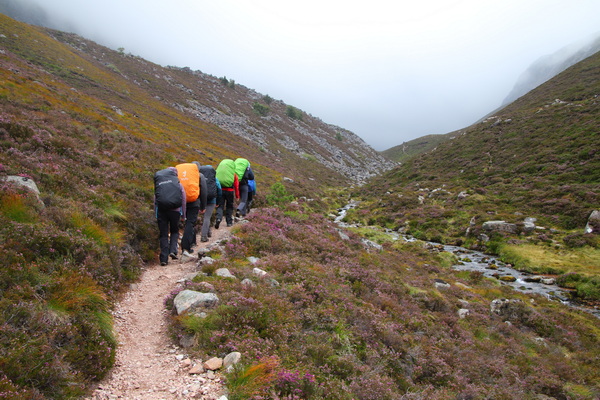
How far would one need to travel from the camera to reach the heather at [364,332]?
4.64 meters

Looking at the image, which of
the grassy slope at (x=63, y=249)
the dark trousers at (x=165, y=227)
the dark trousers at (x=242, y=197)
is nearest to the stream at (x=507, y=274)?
the dark trousers at (x=242, y=197)

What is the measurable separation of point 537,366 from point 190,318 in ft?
32.8

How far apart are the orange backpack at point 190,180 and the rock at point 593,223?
928 inches

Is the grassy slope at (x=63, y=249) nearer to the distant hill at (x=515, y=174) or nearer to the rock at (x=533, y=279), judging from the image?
the rock at (x=533, y=279)

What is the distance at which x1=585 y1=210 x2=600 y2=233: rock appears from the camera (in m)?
17.7

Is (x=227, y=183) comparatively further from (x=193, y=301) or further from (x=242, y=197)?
(x=193, y=301)

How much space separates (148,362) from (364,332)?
451 centimetres

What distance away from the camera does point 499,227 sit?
21.0m

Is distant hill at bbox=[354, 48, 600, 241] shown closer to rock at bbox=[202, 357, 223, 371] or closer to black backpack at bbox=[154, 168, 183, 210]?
black backpack at bbox=[154, 168, 183, 210]

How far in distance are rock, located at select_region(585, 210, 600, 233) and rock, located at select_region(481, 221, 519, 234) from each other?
145 inches

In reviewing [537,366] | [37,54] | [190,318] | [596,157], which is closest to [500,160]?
[596,157]

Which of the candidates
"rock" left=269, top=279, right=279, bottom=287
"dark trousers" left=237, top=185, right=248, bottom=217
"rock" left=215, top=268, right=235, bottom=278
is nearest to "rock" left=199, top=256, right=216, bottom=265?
"rock" left=215, top=268, right=235, bottom=278

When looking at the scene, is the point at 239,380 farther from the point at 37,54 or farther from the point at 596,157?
the point at 37,54

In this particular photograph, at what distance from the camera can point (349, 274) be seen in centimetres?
989
